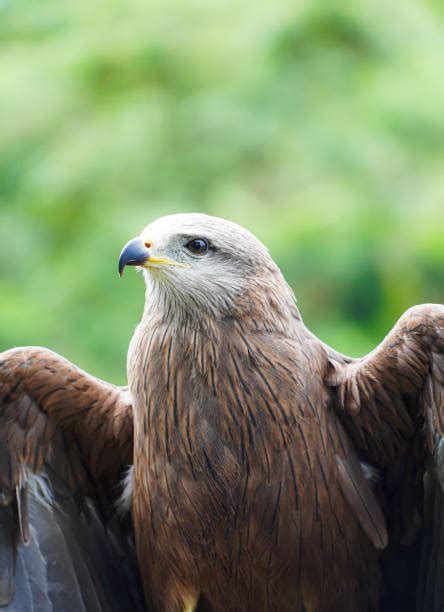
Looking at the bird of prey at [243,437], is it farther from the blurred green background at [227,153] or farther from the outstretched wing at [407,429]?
the blurred green background at [227,153]

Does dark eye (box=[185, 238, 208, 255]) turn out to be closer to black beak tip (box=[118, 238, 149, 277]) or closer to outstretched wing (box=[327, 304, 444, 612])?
black beak tip (box=[118, 238, 149, 277])

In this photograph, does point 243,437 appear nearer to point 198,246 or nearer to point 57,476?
point 198,246

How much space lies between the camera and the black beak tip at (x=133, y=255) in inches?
142

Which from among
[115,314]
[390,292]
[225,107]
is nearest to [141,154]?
[225,107]

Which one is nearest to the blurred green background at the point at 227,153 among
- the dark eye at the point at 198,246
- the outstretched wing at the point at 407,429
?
the outstretched wing at the point at 407,429

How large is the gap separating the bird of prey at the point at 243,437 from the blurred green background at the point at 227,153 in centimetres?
383

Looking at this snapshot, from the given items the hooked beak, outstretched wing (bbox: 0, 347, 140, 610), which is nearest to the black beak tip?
the hooked beak

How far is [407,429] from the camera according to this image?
3.89 meters

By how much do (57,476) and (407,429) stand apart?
4.43ft

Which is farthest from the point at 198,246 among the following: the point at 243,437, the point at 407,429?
the point at 407,429

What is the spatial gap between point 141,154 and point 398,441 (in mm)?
6236

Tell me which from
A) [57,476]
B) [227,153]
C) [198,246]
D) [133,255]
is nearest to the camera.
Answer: [133,255]

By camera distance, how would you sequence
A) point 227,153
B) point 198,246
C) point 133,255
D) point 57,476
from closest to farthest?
point 133,255, point 198,246, point 57,476, point 227,153

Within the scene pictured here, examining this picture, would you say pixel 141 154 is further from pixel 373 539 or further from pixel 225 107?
pixel 373 539
